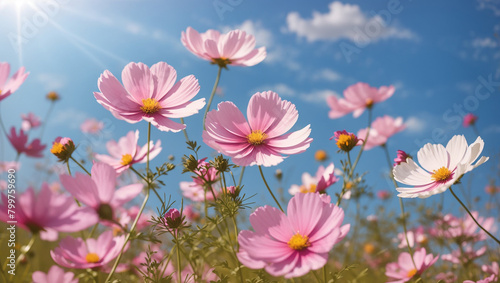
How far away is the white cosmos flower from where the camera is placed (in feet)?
2.61

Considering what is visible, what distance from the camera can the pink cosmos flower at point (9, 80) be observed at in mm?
793

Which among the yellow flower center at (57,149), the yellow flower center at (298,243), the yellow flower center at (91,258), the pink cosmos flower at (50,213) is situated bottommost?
the yellow flower center at (91,258)

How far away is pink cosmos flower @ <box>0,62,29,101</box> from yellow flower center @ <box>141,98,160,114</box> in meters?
0.24

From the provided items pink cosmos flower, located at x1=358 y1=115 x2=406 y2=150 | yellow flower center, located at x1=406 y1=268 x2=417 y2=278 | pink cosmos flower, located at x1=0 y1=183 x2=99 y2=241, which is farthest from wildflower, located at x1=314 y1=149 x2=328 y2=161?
pink cosmos flower, located at x1=0 y1=183 x2=99 y2=241

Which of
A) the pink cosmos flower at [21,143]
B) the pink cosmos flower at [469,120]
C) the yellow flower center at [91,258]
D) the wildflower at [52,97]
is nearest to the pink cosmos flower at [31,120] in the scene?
the wildflower at [52,97]

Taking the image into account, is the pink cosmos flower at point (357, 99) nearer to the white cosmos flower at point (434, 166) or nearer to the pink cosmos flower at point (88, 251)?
the white cosmos flower at point (434, 166)

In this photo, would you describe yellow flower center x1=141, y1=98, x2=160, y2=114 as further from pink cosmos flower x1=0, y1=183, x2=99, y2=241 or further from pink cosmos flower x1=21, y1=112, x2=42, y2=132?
pink cosmos flower x1=21, y1=112, x2=42, y2=132

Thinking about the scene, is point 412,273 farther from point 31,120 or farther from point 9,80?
point 31,120

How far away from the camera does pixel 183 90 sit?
0.92 meters

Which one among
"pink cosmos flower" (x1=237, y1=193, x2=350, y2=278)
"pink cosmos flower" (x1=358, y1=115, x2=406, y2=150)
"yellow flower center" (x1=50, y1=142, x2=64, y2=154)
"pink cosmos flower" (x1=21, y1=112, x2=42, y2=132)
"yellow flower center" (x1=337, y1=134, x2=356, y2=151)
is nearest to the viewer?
"pink cosmos flower" (x1=237, y1=193, x2=350, y2=278)

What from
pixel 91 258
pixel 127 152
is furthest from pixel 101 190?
pixel 127 152

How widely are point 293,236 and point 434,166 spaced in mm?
380

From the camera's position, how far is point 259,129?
0.91 meters

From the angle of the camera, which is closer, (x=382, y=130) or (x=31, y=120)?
(x=382, y=130)
